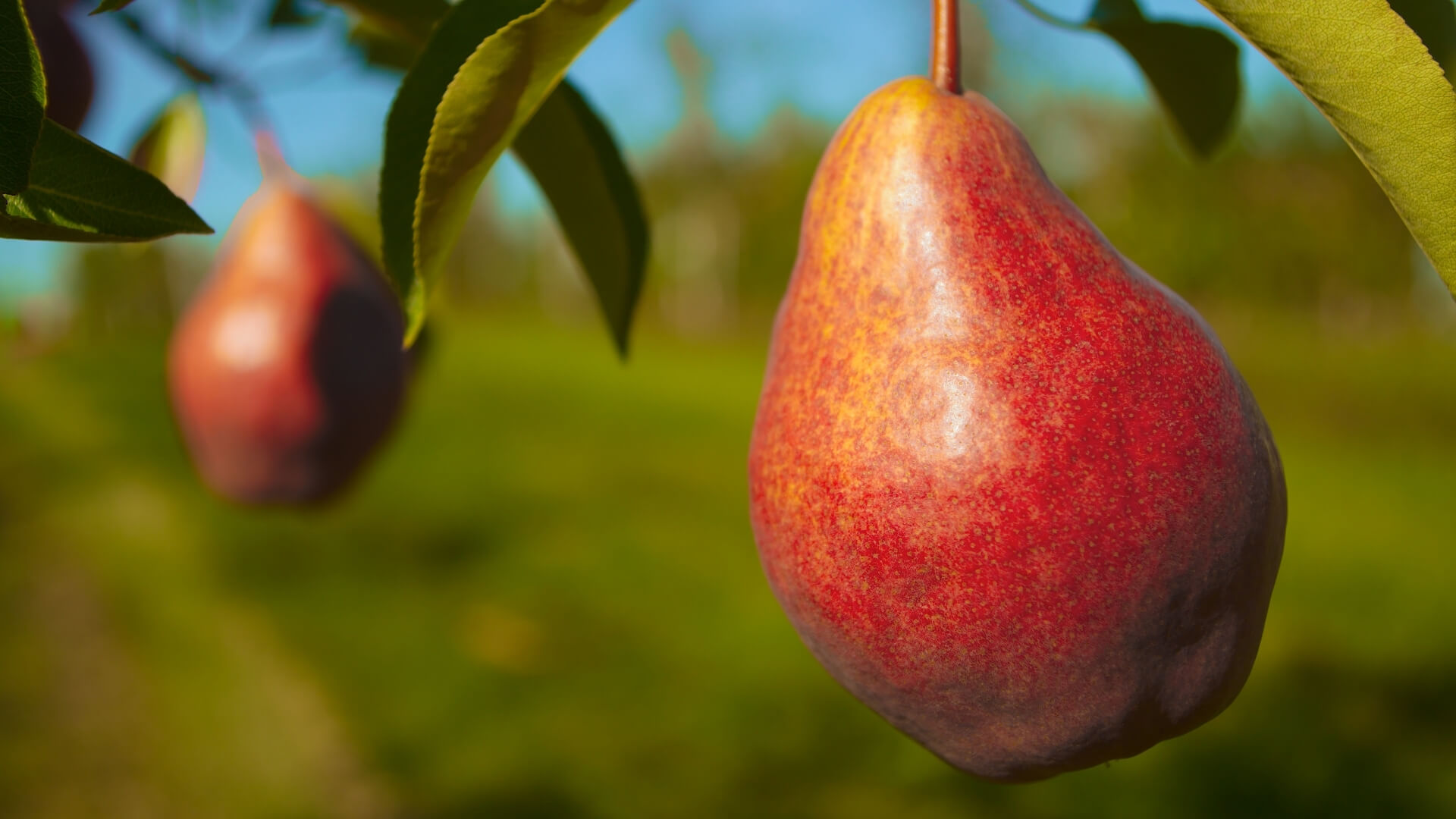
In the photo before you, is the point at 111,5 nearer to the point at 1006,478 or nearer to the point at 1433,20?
the point at 1006,478

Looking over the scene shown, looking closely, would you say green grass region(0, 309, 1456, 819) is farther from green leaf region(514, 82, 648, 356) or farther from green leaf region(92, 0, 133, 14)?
green leaf region(92, 0, 133, 14)

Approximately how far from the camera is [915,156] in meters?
0.52

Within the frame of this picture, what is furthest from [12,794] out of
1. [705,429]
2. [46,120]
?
[705,429]

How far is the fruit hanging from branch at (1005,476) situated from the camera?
0.45 m

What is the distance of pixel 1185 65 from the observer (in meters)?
0.74

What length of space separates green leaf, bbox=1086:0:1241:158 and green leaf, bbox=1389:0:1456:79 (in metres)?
0.10

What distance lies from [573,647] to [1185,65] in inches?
226

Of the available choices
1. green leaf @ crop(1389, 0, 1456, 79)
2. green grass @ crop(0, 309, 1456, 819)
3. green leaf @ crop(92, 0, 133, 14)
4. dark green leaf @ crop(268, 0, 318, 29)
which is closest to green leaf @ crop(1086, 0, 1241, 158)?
green leaf @ crop(1389, 0, 1456, 79)

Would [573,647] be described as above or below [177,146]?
below

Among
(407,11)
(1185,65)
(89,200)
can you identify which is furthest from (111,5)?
(1185,65)

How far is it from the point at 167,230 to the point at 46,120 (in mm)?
66

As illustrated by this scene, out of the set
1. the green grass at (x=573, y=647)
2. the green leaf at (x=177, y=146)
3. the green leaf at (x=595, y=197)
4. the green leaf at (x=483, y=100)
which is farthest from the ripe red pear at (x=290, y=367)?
the green leaf at (x=483, y=100)

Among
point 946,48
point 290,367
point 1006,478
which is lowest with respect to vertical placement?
point 290,367

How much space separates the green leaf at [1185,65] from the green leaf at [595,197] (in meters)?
0.30
